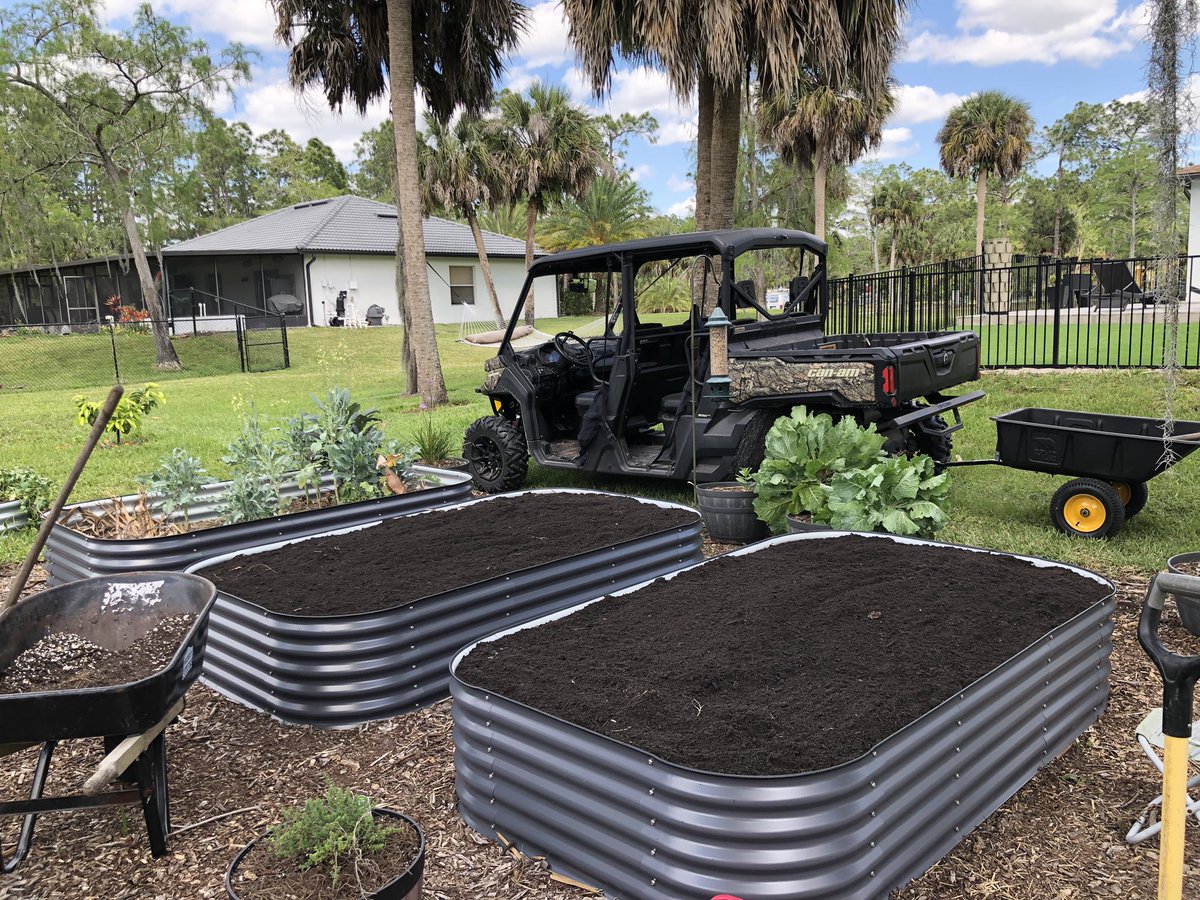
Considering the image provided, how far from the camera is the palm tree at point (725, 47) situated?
29.8 ft

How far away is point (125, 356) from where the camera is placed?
2166 centimetres

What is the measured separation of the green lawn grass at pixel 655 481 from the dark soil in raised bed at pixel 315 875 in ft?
13.8

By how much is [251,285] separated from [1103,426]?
29.0 m

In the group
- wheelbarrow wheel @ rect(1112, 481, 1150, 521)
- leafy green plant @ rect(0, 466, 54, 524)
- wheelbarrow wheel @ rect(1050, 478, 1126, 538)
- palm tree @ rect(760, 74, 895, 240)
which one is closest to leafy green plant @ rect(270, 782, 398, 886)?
wheelbarrow wheel @ rect(1050, 478, 1126, 538)

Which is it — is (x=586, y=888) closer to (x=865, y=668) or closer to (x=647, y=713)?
(x=647, y=713)

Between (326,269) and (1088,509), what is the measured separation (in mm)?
26613

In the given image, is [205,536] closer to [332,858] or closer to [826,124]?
[332,858]

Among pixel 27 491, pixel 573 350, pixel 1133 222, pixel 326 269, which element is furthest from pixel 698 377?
pixel 326 269

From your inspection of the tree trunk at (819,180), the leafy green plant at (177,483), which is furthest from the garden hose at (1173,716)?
the tree trunk at (819,180)

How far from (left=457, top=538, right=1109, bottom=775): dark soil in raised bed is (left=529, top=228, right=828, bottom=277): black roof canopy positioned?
276 cm

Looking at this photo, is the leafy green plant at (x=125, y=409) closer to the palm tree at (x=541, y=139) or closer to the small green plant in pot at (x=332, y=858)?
the small green plant in pot at (x=332, y=858)

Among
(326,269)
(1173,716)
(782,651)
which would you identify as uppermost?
(326,269)

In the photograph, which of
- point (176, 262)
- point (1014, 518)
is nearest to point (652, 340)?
point (1014, 518)

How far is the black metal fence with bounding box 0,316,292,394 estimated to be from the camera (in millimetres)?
19188
